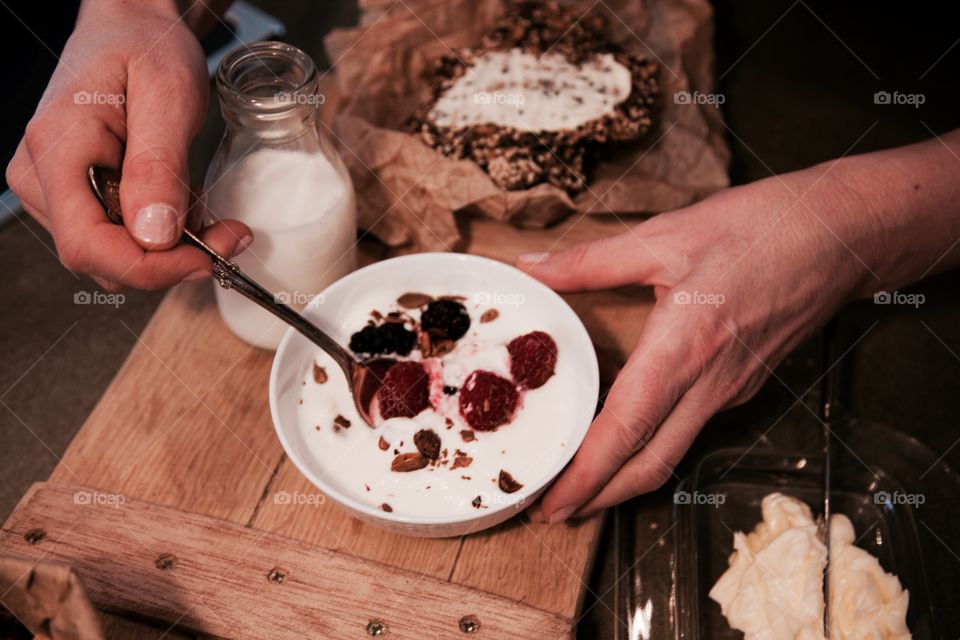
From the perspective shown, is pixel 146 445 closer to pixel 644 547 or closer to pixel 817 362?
pixel 644 547

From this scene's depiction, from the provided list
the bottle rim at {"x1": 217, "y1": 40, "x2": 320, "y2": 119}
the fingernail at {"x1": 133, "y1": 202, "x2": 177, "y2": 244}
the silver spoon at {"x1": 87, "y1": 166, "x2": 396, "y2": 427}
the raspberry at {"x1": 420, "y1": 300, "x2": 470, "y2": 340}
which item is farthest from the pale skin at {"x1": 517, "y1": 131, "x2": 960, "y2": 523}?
the fingernail at {"x1": 133, "y1": 202, "x2": 177, "y2": 244}

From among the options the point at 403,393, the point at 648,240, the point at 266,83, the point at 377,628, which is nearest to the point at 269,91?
the point at 266,83

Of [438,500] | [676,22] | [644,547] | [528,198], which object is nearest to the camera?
[438,500]

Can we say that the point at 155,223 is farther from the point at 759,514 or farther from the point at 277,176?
the point at 759,514

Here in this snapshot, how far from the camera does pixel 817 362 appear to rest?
1.16 meters

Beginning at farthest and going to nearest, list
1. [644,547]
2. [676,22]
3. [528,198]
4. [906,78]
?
[906,78] → [676,22] → [528,198] → [644,547]

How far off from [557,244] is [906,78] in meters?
0.93

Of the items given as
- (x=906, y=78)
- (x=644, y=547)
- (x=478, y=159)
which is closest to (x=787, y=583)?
(x=644, y=547)

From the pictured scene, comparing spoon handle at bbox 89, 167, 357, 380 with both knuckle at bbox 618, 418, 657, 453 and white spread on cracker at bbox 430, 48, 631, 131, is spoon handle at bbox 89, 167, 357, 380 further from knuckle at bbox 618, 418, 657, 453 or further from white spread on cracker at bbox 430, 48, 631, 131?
white spread on cracker at bbox 430, 48, 631, 131

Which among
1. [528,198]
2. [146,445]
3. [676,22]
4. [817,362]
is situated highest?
[676,22]

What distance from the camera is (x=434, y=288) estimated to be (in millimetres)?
1039

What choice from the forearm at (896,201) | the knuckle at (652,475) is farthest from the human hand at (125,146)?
the forearm at (896,201)

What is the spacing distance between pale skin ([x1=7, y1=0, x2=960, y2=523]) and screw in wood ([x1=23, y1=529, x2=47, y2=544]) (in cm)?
27

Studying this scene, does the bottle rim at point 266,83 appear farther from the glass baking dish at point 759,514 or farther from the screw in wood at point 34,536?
the glass baking dish at point 759,514
